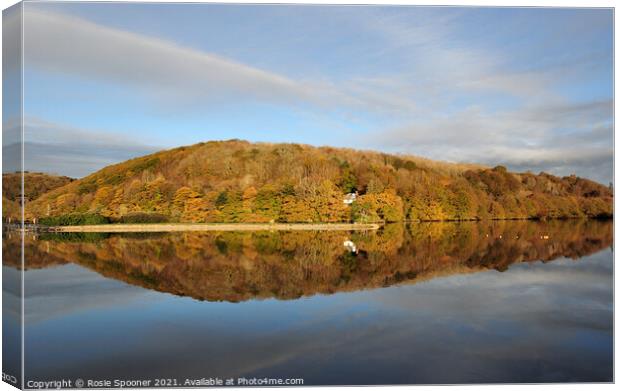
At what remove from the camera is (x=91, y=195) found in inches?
408

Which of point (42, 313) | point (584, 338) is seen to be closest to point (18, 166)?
point (42, 313)

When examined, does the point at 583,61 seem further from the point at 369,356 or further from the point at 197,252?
the point at 197,252

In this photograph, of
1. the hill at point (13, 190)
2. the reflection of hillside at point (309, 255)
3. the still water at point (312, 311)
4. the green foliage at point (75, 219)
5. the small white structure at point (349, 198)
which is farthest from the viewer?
the small white structure at point (349, 198)

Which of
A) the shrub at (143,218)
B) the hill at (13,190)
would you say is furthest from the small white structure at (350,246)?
the hill at (13,190)

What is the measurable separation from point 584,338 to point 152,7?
632cm

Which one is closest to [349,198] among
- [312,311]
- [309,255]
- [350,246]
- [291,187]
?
[350,246]

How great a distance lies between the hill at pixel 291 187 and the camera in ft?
35.4

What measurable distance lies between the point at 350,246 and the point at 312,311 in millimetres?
4767

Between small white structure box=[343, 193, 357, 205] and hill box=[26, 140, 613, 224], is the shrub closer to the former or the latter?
hill box=[26, 140, 613, 224]

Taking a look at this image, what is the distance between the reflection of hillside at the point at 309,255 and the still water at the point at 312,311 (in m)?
0.05

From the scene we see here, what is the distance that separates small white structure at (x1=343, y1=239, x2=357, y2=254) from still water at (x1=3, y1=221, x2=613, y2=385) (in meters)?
0.06

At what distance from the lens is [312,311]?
22.0 ft

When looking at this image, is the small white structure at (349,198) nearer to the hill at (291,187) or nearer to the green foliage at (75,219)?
the hill at (291,187)

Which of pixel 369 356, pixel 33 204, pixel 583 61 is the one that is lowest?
pixel 369 356
